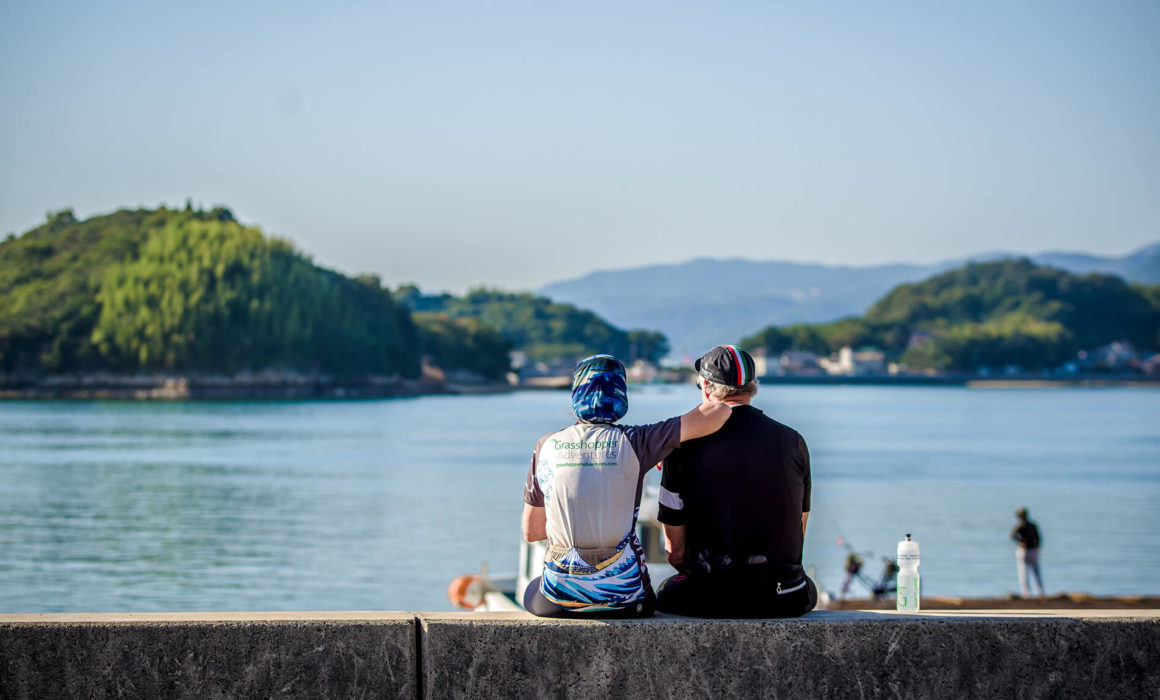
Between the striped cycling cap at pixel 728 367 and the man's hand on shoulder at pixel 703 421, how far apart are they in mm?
200

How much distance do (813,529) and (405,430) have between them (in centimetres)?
8902

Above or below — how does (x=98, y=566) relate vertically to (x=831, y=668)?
below

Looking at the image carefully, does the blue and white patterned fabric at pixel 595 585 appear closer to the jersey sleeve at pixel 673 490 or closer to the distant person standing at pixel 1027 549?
the jersey sleeve at pixel 673 490

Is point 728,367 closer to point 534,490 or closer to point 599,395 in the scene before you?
point 599,395

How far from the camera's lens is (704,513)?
552cm

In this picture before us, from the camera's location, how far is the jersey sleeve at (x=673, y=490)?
218 inches

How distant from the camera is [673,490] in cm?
557

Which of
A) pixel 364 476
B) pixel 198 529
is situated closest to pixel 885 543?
pixel 198 529

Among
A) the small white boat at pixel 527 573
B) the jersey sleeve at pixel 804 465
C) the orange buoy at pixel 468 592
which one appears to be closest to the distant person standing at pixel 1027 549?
the small white boat at pixel 527 573

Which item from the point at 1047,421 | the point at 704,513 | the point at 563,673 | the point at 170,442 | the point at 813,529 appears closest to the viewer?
the point at 563,673

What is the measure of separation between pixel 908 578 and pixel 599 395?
177cm

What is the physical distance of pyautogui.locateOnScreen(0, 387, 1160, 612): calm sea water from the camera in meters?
35.6

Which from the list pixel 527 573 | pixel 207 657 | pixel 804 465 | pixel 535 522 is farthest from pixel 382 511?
pixel 207 657

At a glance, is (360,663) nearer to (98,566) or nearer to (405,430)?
(98,566)
